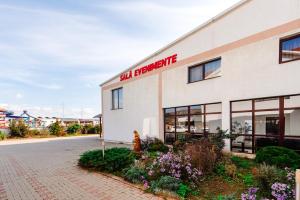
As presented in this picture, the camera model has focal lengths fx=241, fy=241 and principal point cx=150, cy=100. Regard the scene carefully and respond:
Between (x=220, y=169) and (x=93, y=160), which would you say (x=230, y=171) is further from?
(x=93, y=160)

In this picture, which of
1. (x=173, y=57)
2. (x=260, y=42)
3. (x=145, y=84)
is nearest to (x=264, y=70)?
(x=260, y=42)

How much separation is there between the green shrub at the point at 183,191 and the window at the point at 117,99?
16720 millimetres

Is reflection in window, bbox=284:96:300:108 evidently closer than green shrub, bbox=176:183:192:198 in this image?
No

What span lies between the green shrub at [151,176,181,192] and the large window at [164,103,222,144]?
7.11 metres

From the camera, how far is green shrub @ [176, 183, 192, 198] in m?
5.94

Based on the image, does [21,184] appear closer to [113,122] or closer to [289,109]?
[289,109]

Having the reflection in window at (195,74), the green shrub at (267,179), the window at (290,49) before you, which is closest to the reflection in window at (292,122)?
the window at (290,49)

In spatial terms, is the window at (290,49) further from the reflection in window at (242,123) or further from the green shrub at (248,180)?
the green shrub at (248,180)

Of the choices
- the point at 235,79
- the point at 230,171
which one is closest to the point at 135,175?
the point at 230,171

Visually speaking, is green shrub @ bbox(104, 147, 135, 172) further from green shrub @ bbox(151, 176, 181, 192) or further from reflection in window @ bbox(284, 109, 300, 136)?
reflection in window @ bbox(284, 109, 300, 136)

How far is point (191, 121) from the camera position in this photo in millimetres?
14836

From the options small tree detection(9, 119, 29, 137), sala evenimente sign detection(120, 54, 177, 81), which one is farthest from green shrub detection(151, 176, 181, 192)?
small tree detection(9, 119, 29, 137)

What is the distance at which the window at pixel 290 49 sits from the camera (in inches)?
386

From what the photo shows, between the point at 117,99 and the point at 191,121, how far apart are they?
10520 mm
